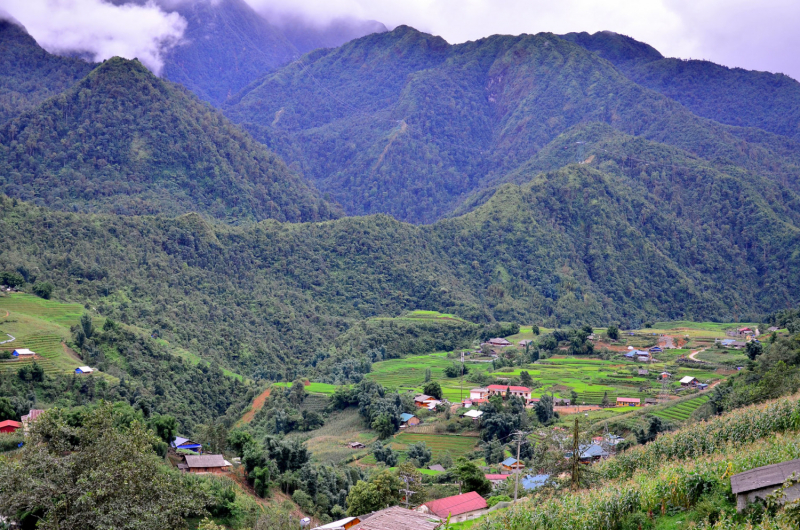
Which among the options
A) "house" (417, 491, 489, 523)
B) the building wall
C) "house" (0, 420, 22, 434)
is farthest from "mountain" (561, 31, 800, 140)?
the building wall

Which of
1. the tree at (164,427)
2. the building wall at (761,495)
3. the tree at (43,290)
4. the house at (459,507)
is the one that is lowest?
the house at (459,507)

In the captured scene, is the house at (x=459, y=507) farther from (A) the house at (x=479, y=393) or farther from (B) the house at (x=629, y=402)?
(A) the house at (x=479, y=393)

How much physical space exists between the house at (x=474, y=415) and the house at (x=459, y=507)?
17.3 metres

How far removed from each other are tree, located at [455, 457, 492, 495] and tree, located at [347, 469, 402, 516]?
2961 mm

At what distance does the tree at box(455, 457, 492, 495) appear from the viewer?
102 feet

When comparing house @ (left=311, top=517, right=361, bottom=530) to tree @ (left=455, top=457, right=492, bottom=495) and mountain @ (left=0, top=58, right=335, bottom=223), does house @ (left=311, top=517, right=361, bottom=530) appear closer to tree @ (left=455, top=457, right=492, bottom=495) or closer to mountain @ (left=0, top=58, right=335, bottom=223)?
tree @ (left=455, top=457, right=492, bottom=495)

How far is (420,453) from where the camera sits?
41.3m

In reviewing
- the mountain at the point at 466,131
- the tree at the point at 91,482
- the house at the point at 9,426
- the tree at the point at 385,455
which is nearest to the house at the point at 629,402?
the tree at the point at 385,455

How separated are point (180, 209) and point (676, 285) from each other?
7261cm

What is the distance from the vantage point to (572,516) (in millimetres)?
16453

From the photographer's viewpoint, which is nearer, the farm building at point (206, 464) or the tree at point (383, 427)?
the farm building at point (206, 464)

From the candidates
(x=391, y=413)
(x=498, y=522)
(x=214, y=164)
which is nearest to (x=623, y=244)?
(x=214, y=164)

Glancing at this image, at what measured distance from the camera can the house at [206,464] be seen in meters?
29.9

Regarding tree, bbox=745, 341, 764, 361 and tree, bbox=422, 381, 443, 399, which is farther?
tree, bbox=422, 381, 443, 399
